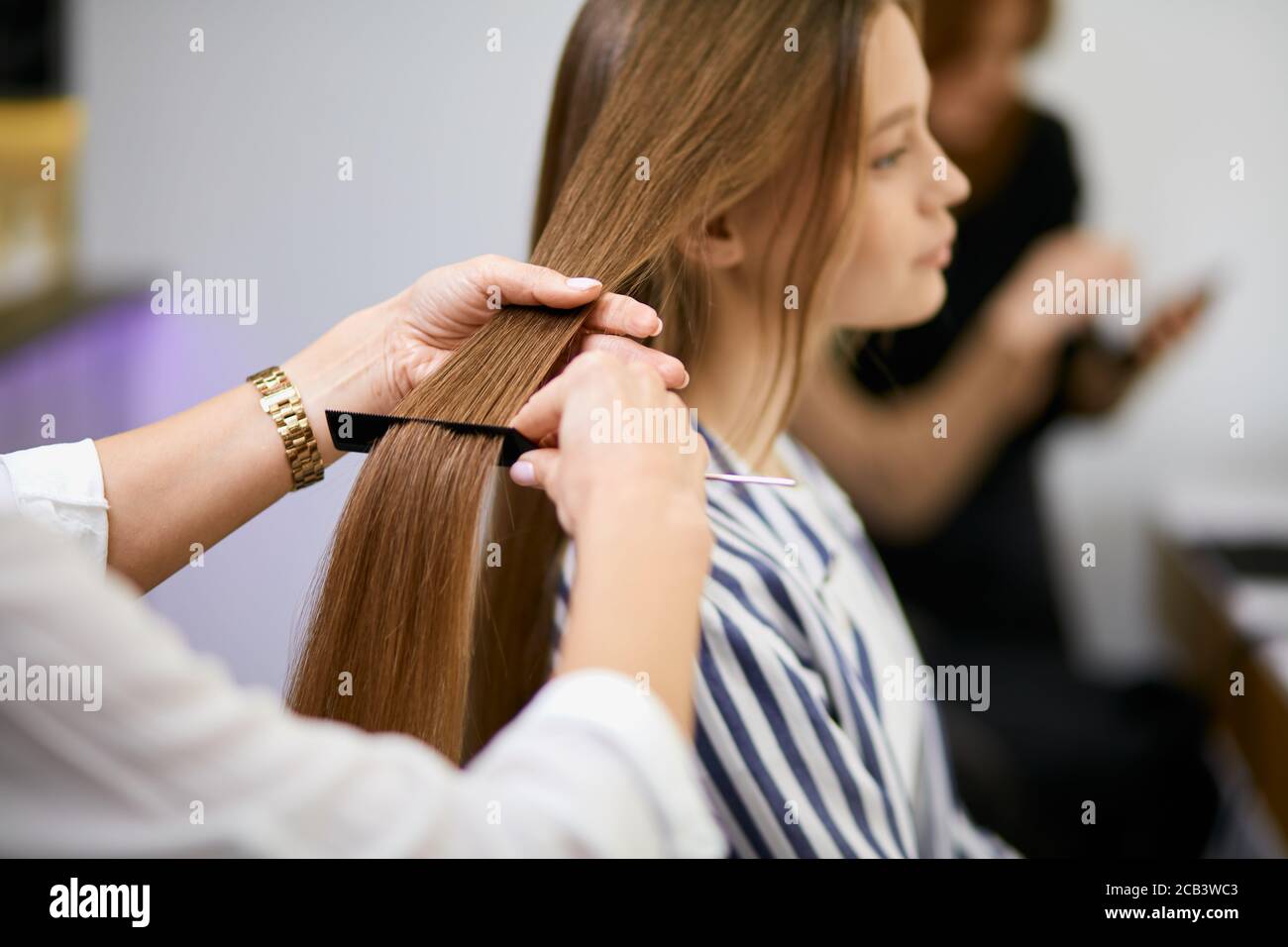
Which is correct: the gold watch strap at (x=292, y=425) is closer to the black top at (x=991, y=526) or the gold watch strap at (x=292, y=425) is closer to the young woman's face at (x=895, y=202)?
the young woman's face at (x=895, y=202)

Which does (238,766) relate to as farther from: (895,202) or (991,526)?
(991,526)

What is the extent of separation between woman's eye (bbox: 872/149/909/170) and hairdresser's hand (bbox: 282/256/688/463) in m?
0.27

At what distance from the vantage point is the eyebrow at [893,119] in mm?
752

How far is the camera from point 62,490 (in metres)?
0.67

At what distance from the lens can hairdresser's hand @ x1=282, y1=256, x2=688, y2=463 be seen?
673mm

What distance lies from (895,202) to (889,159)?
3 cm

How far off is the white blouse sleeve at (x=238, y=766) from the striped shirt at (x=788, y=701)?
8.1 inches

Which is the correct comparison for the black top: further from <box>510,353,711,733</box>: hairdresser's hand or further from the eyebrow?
<box>510,353,711,733</box>: hairdresser's hand

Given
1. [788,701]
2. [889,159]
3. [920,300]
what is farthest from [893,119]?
[788,701]

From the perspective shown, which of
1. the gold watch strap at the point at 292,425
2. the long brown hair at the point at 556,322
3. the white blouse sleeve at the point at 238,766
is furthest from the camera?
the gold watch strap at the point at 292,425

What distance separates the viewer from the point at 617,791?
0.44 metres

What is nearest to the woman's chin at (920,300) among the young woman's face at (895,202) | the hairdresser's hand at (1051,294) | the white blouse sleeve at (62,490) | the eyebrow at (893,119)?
the young woman's face at (895,202)

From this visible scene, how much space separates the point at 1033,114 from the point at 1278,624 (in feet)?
2.80
